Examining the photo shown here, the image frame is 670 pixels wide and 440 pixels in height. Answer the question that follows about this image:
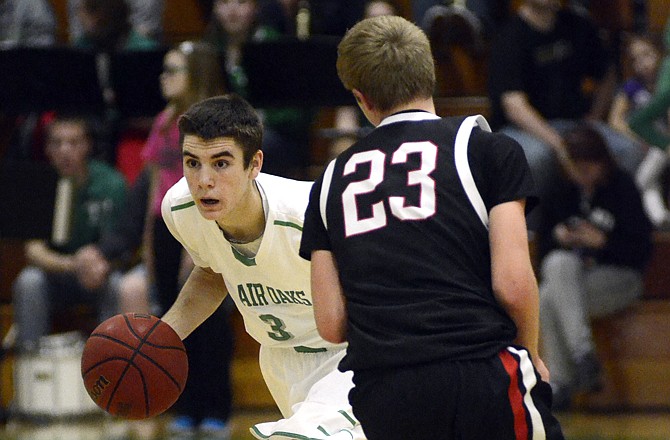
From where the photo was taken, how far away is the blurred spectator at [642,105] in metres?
8.27

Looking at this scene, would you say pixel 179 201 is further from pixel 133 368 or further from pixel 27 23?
pixel 27 23

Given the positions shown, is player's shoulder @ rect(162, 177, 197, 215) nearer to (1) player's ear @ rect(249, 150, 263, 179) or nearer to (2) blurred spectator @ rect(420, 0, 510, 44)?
(1) player's ear @ rect(249, 150, 263, 179)

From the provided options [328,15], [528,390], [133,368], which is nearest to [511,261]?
[528,390]

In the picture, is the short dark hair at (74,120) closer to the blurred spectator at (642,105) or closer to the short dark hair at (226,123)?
the blurred spectator at (642,105)

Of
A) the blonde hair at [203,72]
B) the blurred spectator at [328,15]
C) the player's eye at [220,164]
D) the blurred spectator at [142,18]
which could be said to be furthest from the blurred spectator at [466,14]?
the player's eye at [220,164]

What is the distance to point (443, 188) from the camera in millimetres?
3070

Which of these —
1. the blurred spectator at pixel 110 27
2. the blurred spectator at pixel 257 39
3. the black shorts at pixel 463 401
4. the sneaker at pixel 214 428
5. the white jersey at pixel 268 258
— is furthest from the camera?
the blurred spectator at pixel 110 27

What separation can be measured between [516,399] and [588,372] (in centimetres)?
482

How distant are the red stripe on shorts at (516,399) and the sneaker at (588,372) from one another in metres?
4.73

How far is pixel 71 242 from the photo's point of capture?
Answer: 27.8ft

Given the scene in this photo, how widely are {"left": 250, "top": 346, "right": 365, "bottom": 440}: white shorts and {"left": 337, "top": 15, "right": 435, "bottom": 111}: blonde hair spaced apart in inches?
46.5

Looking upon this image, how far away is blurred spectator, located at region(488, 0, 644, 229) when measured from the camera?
793 cm

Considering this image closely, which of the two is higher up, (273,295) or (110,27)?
(110,27)

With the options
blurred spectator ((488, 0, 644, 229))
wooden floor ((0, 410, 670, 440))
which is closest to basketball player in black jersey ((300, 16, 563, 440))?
wooden floor ((0, 410, 670, 440))
